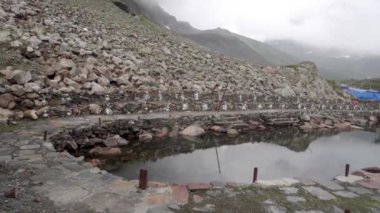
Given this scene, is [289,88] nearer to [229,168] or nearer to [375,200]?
[229,168]

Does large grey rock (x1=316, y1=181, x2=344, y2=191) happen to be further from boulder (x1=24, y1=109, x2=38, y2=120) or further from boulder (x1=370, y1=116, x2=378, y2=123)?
boulder (x1=370, y1=116, x2=378, y2=123)

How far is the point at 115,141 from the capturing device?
599 inches

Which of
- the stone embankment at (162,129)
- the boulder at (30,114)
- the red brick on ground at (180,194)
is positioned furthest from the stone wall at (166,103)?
the red brick on ground at (180,194)

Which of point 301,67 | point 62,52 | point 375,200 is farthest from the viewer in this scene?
point 301,67

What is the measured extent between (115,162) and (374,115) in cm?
3317

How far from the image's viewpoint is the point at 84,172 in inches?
322

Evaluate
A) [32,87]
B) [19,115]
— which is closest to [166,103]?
[32,87]

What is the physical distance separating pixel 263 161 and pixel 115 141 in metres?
7.61

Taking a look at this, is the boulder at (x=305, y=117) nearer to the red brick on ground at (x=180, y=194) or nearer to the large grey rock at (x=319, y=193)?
the large grey rock at (x=319, y=193)

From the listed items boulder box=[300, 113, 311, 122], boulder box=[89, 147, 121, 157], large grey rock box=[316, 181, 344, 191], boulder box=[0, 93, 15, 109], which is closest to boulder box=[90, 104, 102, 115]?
boulder box=[89, 147, 121, 157]

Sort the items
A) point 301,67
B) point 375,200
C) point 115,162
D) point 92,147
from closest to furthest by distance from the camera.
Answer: point 375,200 < point 115,162 < point 92,147 < point 301,67

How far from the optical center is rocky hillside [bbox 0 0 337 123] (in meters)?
15.3

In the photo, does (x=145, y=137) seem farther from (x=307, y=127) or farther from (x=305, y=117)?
(x=305, y=117)

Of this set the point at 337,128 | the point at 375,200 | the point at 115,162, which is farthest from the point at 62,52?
the point at 337,128
